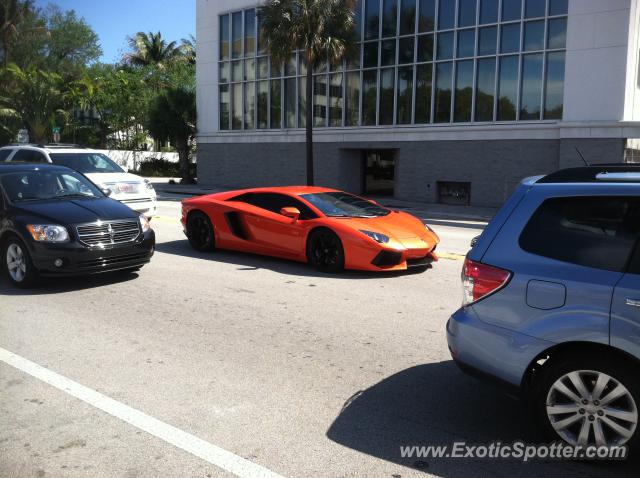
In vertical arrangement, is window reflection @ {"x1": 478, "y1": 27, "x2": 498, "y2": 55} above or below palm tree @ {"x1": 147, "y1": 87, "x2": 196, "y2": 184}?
above

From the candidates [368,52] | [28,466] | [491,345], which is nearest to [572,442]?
[491,345]

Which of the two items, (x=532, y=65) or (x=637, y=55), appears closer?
(x=637, y=55)

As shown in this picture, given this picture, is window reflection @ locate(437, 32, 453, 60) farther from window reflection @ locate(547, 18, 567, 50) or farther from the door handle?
the door handle

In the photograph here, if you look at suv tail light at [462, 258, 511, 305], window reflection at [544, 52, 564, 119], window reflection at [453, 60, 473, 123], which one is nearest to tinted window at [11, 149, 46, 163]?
suv tail light at [462, 258, 511, 305]

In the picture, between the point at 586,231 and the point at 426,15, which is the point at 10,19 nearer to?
the point at 426,15

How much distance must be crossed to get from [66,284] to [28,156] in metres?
8.22

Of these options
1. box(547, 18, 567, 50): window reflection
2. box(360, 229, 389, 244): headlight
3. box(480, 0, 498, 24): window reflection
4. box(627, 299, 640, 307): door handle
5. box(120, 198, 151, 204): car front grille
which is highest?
box(480, 0, 498, 24): window reflection

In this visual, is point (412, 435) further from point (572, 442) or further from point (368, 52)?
point (368, 52)

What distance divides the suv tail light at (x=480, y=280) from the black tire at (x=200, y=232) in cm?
698

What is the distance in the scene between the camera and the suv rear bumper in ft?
11.9

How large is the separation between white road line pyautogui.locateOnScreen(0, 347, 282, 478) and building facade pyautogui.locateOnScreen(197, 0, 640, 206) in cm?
1933

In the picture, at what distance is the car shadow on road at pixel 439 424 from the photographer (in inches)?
139

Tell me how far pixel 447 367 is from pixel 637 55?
19480 mm

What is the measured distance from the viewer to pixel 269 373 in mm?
4980
